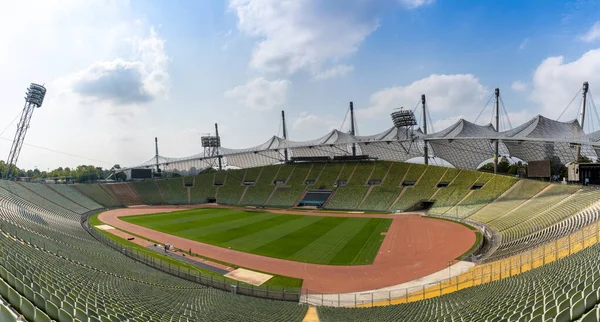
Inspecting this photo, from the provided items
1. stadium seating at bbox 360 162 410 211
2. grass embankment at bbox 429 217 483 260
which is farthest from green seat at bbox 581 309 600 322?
stadium seating at bbox 360 162 410 211

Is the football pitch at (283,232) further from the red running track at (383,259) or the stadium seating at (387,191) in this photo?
the stadium seating at (387,191)

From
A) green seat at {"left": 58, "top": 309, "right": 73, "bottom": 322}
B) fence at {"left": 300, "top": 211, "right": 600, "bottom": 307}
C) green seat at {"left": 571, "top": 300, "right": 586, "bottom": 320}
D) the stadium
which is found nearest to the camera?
green seat at {"left": 58, "top": 309, "right": 73, "bottom": 322}

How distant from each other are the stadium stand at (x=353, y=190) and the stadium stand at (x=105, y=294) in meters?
41.2

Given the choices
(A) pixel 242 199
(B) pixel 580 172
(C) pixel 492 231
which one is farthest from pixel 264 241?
(B) pixel 580 172

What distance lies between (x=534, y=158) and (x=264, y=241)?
59617 millimetres

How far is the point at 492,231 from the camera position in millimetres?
33750

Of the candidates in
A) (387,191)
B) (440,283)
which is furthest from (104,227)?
(387,191)

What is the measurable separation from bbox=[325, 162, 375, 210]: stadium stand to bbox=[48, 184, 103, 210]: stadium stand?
47.9 metres

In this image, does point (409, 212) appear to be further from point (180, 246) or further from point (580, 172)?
point (180, 246)

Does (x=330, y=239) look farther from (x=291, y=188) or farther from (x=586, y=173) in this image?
(x=586, y=173)

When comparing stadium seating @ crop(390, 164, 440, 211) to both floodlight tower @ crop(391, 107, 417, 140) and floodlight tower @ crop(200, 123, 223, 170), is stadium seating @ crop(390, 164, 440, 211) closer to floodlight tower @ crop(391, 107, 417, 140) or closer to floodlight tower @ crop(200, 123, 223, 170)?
floodlight tower @ crop(391, 107, 417, 140)

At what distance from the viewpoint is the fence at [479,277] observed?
59.6ft

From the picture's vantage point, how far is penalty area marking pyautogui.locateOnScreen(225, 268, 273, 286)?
22.7 meters

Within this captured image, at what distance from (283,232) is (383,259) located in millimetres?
15307
